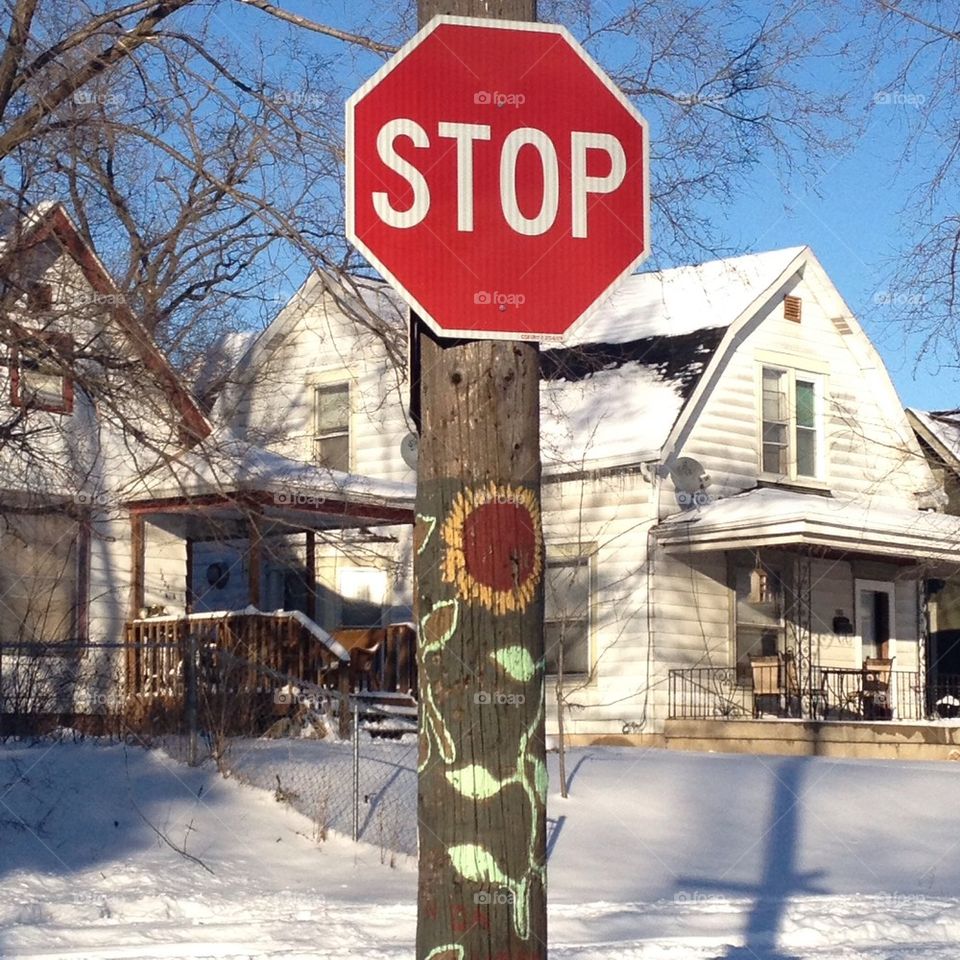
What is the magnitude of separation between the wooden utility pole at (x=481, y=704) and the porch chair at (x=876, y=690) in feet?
61.0

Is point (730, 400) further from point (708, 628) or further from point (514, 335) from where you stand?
point (514, 335)

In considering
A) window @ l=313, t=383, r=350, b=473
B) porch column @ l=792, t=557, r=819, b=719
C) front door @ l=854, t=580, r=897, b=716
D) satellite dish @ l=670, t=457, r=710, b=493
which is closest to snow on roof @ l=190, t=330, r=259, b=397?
window @ l=313, t=383, r=350, b=473

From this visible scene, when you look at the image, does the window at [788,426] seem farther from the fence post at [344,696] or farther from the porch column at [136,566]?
the porch column at [136,566]

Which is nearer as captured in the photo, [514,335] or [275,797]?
[514,335]

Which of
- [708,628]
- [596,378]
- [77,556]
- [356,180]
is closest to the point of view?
[356,180]

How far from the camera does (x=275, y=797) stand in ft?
45.9

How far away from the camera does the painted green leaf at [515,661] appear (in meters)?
4.14

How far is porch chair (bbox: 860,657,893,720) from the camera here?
73.3 ft

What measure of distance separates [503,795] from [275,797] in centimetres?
1019

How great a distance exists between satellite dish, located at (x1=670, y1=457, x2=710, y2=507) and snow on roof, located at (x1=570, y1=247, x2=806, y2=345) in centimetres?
223

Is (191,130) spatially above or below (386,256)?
above

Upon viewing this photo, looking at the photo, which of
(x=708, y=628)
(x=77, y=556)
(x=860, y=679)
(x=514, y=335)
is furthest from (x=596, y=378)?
(x=514, y=335)

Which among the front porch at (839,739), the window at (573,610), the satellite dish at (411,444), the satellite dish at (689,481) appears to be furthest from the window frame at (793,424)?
the satellite dish at (411,444)
